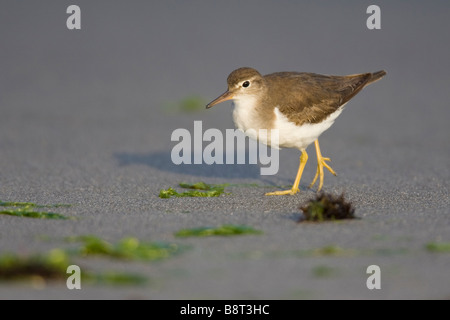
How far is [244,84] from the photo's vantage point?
21.3 ft

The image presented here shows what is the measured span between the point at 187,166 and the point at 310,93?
1.82 m

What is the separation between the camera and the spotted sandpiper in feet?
20.6

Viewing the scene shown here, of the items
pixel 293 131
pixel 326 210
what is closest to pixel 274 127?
pixel 293 131

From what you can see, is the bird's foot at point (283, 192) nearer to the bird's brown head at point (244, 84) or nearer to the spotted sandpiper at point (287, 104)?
the spotted sandpiper at point (287, 104)

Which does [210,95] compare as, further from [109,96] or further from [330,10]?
[330,10]

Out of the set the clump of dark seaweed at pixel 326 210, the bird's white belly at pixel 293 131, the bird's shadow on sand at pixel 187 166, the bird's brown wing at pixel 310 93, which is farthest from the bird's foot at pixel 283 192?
the clump of dark seaweed at pixel 326 210

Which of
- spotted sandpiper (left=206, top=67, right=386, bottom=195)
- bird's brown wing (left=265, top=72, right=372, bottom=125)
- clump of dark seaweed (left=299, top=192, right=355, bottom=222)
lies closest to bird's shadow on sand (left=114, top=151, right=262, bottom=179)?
spotted sandpiper (left=206, top=67, right=386, bottom=195)

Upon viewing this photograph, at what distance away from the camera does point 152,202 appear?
600 cm

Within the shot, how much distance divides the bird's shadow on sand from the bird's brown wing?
3.76ft

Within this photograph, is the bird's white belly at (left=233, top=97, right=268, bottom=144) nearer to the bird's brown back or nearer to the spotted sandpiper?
the spotted sandpiper

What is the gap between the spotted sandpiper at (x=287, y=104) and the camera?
6270 millimetres

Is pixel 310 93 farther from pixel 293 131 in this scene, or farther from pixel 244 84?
pixel 244 84

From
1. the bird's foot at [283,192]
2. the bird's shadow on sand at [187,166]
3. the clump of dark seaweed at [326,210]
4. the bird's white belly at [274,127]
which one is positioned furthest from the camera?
the bird's shadow on sand at [187,166]

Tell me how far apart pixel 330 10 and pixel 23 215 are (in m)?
11.4
